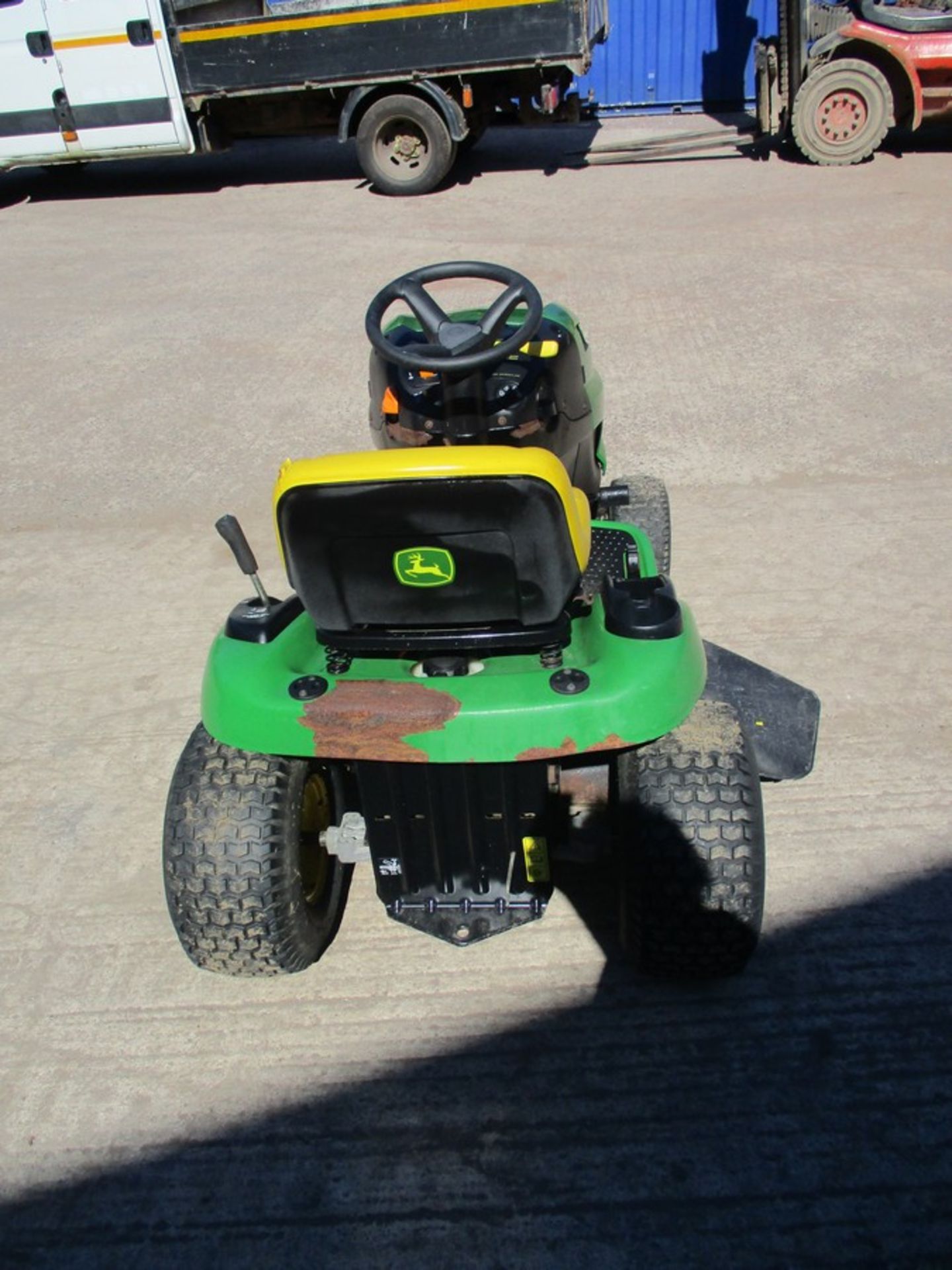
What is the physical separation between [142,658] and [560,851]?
1.95 metres

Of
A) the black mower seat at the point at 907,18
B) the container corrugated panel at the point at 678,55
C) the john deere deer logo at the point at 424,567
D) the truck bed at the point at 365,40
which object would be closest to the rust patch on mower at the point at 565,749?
the john deere deer logo at the point at 424,567

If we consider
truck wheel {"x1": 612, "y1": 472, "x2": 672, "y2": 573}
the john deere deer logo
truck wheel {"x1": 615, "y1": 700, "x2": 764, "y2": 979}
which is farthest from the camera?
truck wheel {"x1": 612, "y1": 472, "x2": 672, "y2": 573}

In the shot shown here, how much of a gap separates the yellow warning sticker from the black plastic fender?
348 inches

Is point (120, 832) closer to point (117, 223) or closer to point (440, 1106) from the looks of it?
point (440, 1106)

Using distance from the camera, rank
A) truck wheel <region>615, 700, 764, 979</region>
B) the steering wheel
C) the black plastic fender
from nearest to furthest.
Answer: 1. truck wheel <region>615, 700, 764, 979</region>
2. the steering wheel
3. the black plastic fender

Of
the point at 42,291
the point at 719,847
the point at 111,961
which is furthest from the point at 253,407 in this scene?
the point at 719,847

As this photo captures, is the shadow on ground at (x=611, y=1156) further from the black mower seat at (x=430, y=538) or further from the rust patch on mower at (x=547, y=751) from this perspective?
the black mower seat at (x=430, y=538)

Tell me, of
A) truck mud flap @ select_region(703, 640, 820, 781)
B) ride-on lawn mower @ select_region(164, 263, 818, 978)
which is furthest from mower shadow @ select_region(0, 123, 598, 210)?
ride-on lawn mower @ select_region(164, 263, 818, 978)

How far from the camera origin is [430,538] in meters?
2.02

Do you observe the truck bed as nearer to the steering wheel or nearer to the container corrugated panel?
the container corrugated panel

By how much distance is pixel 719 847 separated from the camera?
2.22 meters

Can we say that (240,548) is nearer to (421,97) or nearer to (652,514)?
(652,514)

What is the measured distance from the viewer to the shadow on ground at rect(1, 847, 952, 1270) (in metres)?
1.96

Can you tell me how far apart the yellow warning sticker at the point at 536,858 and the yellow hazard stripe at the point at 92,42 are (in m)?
9.83
